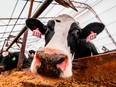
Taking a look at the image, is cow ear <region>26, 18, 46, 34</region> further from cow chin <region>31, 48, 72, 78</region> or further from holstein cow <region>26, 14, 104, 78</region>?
cow chin <region>31, 48, 72, 78</region>

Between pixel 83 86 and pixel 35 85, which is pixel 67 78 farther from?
pixel 35 85

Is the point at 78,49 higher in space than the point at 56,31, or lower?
lower

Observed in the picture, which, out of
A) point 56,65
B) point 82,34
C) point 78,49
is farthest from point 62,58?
point 78,49

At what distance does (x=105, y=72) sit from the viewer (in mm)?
1411

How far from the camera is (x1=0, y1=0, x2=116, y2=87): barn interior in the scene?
144 cm

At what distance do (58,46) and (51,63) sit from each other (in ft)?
1.03

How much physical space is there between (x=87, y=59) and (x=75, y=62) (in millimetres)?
166

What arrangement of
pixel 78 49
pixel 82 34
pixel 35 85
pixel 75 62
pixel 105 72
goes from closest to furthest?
1. pixel 105 72
2. pixel 35 85
3. pixel 75 62
4. pixel 82 34
5. pixel 78 49

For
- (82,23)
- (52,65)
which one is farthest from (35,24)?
(82,23)

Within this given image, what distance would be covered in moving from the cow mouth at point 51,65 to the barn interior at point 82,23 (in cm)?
6

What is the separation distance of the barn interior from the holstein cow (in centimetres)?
9

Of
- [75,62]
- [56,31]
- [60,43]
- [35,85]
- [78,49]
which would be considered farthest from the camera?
[78,49]

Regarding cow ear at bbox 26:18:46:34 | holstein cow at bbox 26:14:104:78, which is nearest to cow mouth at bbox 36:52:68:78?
holstein cow at bbox 26:14:104:78

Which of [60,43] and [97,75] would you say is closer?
[97,75]
